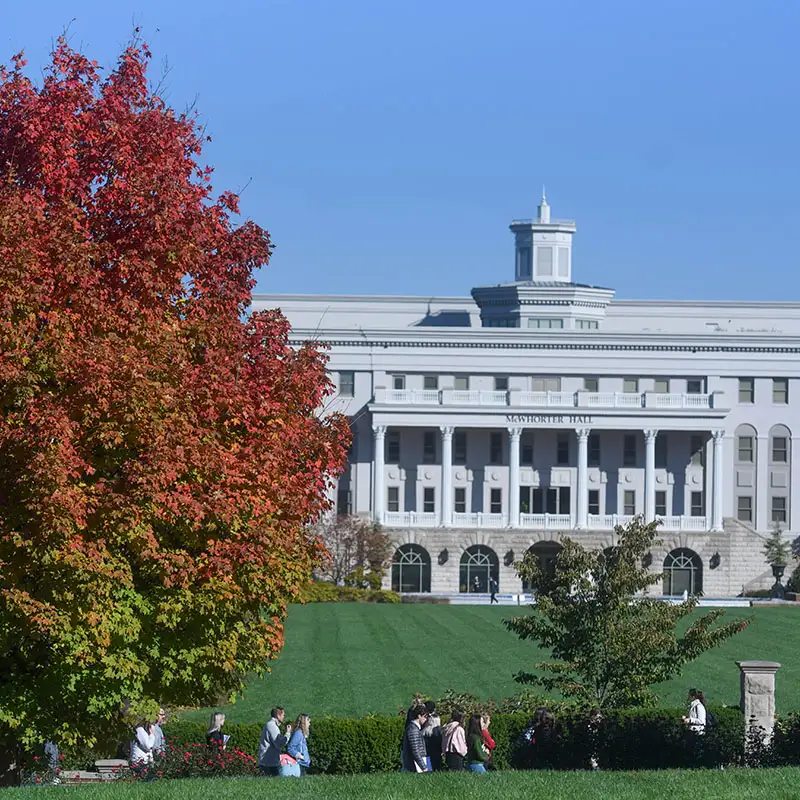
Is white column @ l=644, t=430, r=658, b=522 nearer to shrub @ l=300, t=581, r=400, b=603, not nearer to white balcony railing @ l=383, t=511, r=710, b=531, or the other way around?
white balcony railing @ l=383, t=511, r=710, b=531

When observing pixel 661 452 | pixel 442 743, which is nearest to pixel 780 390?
pixel 661 452

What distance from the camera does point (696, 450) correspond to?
114812 millimetres

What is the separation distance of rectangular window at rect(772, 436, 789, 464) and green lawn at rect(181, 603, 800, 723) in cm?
3272

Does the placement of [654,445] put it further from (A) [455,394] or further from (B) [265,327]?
(B) [265,327]

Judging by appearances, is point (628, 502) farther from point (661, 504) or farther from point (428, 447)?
point (428, 447)

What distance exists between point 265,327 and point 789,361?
94.1m

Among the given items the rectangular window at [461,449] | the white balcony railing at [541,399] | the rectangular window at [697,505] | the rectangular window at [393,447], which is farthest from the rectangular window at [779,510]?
the rectangular window at [393,447]

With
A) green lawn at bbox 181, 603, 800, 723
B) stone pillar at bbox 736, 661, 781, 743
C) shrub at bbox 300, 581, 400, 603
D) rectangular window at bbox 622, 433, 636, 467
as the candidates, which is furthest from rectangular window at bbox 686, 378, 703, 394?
stone pillar at bbox 736, 661, 781, 743

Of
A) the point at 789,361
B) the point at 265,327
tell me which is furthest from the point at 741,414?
the point at 265,327

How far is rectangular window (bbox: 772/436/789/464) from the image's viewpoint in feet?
377

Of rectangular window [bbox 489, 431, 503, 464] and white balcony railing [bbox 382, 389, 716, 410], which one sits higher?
white balcony railing [bbox 382, 389, 716, 410]

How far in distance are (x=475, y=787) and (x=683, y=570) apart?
291 ft

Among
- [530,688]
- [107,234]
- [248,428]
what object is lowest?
[530,688]

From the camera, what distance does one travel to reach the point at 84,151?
2469cm
